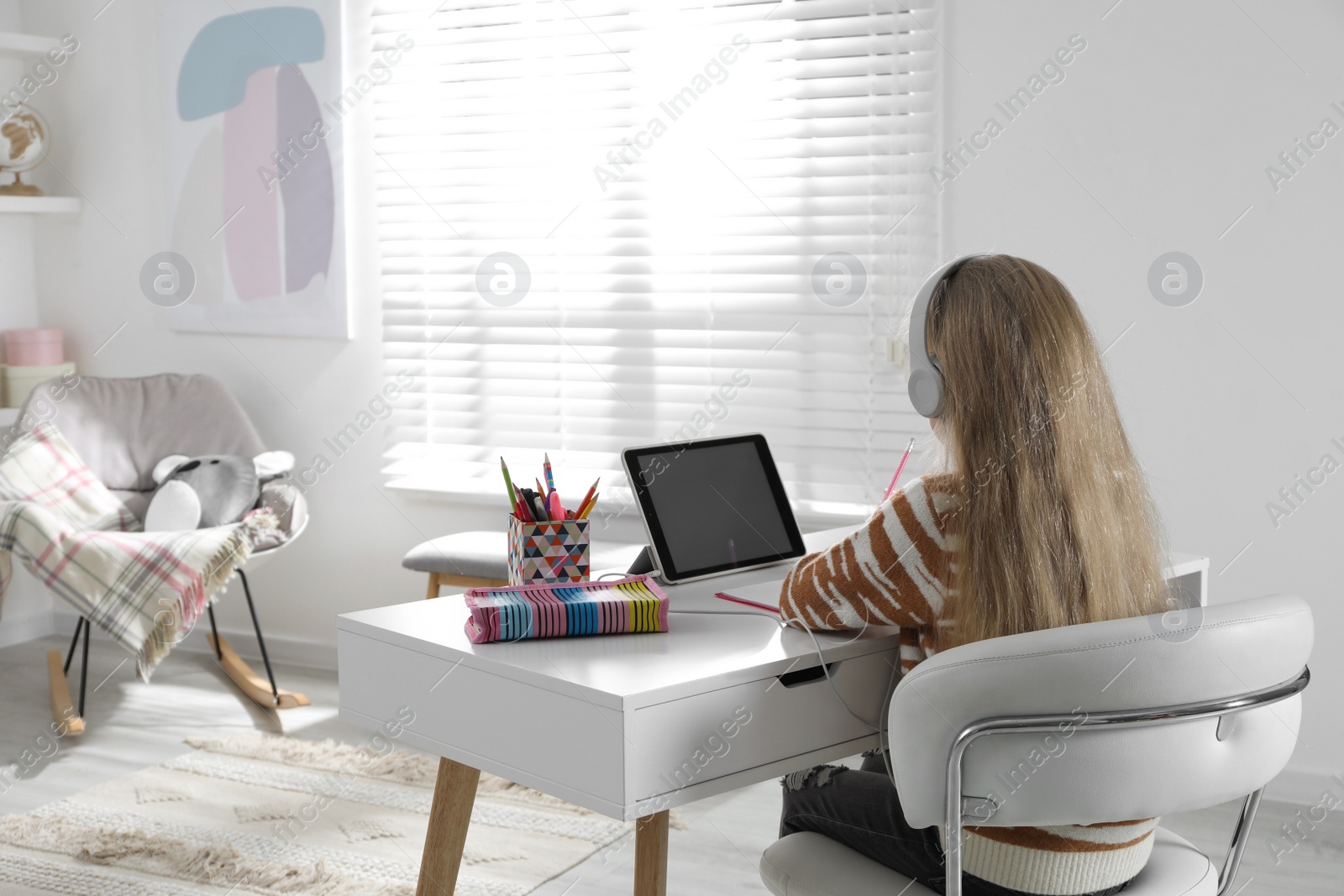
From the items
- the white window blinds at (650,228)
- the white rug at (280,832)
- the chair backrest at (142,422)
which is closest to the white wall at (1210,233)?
the white window blinds at (650,228)

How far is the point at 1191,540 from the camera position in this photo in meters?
2.64

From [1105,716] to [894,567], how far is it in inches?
12.1

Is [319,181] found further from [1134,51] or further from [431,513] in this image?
[1134,51]

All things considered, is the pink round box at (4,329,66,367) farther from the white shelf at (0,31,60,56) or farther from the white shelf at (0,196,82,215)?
the white shelf at (0,31,60,56)

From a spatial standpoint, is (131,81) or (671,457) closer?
(671,457)

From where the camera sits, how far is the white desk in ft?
3.94

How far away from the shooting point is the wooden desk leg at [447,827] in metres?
1.73

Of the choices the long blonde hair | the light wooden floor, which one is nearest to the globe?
the light wooden floor

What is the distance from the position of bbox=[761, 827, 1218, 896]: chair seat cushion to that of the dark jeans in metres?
0.01

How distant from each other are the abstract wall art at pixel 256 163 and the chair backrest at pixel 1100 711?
9.06 feet

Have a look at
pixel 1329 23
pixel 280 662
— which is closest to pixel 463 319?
pixel 280 662

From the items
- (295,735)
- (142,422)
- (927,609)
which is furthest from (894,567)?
(142,422)

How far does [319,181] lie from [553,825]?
6.57 feet

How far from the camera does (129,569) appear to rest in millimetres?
2896
